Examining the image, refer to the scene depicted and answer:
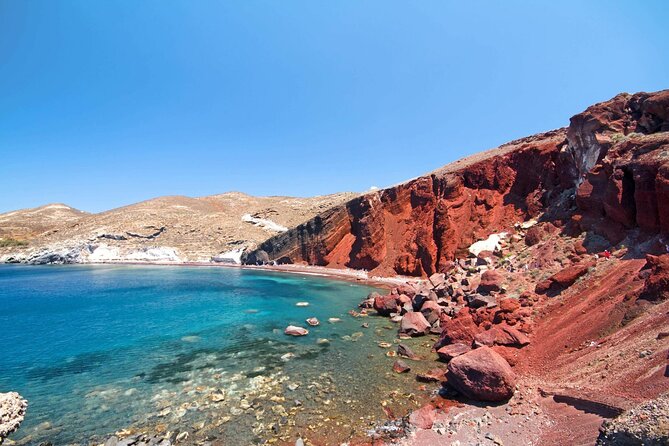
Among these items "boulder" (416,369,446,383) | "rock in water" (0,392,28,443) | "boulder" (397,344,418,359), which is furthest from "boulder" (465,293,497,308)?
"rock in water" (0,392,28,443)

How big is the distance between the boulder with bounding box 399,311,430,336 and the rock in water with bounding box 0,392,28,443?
63.3 ft

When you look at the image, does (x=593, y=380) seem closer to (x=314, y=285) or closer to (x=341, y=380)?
(x=341, y=380)

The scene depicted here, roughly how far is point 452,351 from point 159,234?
106 metres

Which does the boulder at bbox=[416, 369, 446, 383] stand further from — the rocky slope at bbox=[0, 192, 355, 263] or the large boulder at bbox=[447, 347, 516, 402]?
the rocky slope at bbox=[0, 192, 355, 263]

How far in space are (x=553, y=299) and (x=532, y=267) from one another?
571 cm

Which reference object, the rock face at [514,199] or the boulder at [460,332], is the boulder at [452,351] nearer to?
the boulder at [460,332]

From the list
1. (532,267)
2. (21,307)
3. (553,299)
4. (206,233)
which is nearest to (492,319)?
(553,299)

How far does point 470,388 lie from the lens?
12.6 m

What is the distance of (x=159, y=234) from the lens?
342ft

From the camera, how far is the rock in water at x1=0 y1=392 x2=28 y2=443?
441 inches

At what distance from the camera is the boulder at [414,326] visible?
22.5 meters

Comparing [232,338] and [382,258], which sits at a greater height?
[382,258]

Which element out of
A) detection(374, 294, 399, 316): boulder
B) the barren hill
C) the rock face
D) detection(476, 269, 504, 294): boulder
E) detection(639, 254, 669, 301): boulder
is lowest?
detection(374, 294, 399, 316): boulder

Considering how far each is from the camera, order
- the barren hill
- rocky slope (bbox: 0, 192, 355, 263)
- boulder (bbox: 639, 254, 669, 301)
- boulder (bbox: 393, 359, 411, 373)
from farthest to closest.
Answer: the barren hill, rocky slope (bbox: 0, 192, 355, 263), boulder (bbox: 393, 359, 411, 373), boulder (bbox: 639, 254, 669, 301)
